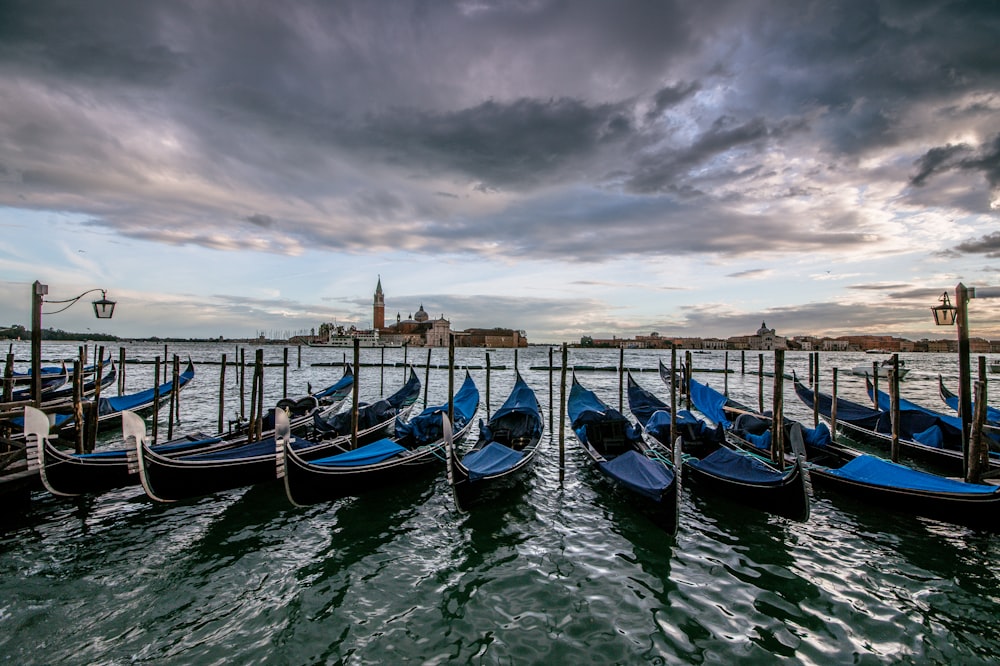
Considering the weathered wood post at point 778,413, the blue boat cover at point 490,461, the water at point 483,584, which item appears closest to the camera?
the water at point 483,584

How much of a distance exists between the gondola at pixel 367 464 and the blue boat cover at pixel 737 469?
3.71 meters

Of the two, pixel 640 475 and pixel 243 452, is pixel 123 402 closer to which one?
pixel 243 452

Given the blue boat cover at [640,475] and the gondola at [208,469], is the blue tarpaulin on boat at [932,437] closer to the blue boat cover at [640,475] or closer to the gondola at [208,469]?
the blue boat cover at [640,475]

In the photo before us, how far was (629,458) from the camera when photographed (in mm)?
6285

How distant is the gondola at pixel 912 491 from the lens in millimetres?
5102

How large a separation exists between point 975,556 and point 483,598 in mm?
5168

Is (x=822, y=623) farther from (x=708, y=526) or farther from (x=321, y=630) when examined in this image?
(x=321, y=630)

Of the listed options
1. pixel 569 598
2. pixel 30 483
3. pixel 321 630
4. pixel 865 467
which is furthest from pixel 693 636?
pixel 30 483

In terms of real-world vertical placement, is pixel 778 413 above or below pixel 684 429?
above

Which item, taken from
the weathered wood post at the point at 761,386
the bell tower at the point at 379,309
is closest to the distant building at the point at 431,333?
the bell tower at the point at 379,309

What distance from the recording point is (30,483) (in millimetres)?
5824

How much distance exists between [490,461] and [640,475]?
6.80 ft

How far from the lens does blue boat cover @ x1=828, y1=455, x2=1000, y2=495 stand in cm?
521

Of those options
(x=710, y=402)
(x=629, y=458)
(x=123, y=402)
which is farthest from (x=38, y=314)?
(x=710, y=402)
